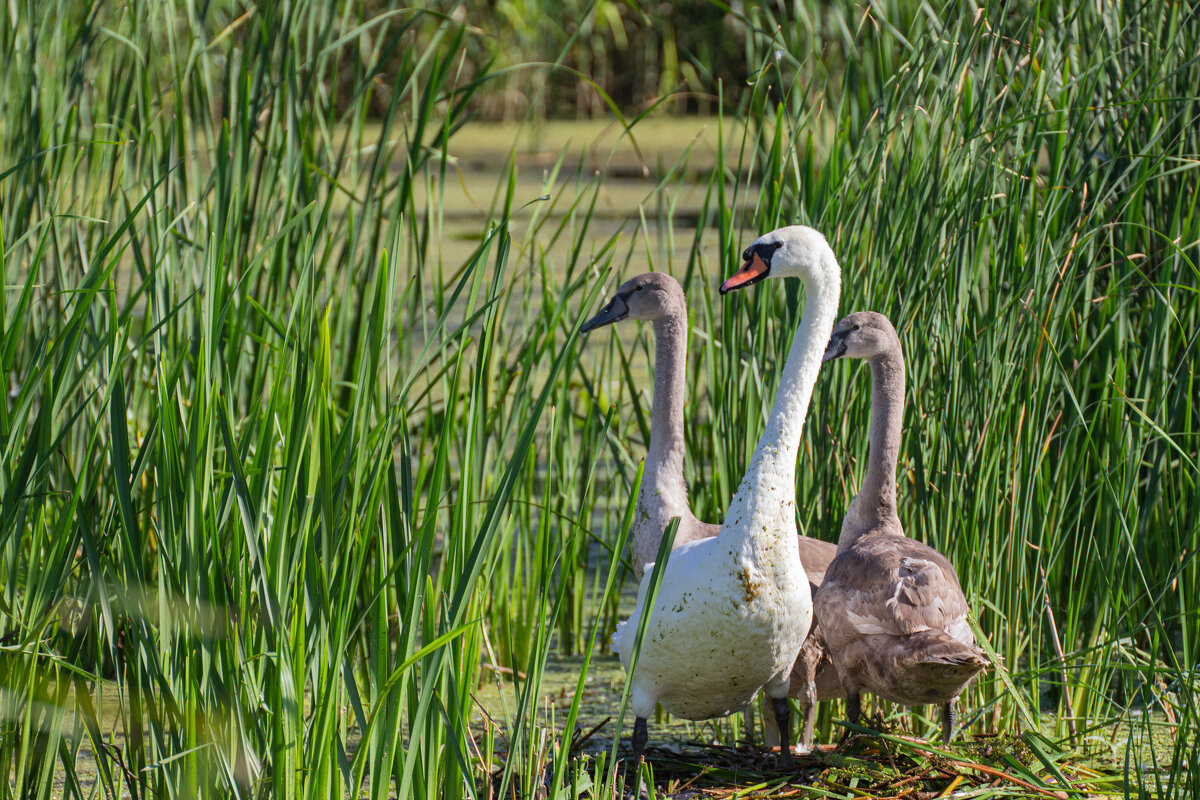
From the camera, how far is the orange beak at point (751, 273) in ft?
7.03

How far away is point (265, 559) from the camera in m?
1.45

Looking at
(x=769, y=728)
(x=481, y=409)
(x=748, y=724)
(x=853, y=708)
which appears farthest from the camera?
(x=748, y=724)

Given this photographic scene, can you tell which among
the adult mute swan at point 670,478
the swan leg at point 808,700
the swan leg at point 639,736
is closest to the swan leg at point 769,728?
the adult mute swan at point 670,478

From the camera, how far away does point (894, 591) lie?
207 cm

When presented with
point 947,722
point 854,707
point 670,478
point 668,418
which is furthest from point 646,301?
point 947,722

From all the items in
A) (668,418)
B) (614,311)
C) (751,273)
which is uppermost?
(751,273)

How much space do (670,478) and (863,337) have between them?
0.53 metres

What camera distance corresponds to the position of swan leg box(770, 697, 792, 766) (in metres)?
2.21

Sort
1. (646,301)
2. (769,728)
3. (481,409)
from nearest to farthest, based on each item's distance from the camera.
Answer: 1. (481,409)
2. (769,728)
3. (646,301)

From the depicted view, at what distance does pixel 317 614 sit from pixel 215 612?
122 mm

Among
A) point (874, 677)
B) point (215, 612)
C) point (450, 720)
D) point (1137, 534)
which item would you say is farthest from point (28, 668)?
point (1137, 534)

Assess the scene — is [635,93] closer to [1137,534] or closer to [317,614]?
[1137,534]

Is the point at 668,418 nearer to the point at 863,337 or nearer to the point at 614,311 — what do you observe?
the point at 614,311

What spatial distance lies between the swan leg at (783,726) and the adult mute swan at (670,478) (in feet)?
0.32
